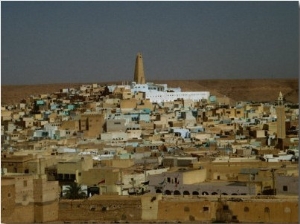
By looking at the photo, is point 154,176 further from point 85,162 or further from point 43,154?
point 43,154

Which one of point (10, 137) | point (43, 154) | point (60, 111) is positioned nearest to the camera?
point (43, 154)

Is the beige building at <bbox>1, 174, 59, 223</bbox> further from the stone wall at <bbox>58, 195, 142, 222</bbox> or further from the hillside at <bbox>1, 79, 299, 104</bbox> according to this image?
the hillside at <bbox>1, 79, 299, 104</bbox>

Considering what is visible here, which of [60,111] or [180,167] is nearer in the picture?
[180,167]

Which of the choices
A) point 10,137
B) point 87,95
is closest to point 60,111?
point 87,95

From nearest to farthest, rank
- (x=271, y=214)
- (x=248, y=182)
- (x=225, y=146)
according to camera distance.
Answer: (x=271, y=214)
(x=248, y=182)
(x=225, y=146)

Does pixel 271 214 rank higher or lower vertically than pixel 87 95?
lower

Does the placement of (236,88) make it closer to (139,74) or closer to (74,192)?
(139,74)
